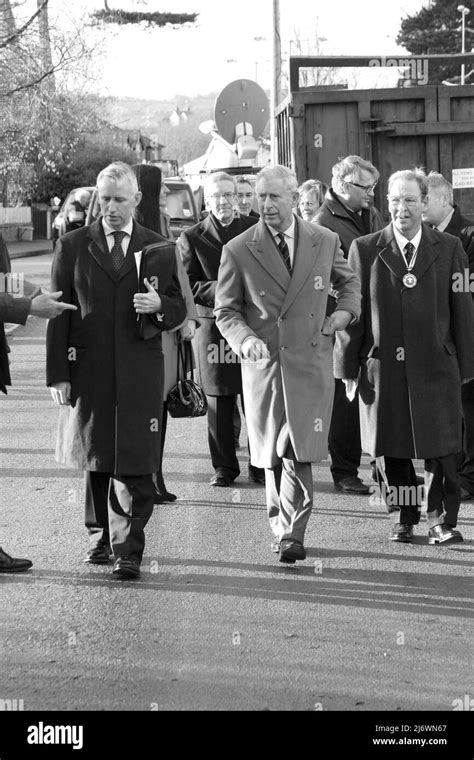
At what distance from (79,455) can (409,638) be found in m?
2.06

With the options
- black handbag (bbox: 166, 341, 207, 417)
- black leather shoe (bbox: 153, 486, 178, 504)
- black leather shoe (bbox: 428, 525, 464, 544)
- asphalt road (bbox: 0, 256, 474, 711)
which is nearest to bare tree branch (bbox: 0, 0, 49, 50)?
asphalt road (bbox: 0, 256, 474, 711)

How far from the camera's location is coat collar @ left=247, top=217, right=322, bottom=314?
286 inches

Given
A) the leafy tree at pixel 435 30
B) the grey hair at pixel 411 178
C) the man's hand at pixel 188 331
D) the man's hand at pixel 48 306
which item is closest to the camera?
the man's hand at pixel 48 306

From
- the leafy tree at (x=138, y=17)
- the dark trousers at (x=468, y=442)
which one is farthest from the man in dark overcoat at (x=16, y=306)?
the leafy tree at (x=138, y=17)

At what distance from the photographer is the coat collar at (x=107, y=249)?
7.04 metres

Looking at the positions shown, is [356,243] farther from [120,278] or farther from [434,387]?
[120,278]

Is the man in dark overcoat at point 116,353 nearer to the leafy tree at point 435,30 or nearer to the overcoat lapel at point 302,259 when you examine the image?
the overcoat lapel at point 302,259

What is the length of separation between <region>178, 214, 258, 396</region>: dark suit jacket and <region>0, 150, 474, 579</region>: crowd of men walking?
4.98 ft

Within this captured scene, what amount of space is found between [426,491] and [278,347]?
1305 mm

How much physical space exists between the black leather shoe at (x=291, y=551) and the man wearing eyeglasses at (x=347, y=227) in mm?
2017

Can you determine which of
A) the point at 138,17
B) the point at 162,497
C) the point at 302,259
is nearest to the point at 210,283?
the point at 162,497

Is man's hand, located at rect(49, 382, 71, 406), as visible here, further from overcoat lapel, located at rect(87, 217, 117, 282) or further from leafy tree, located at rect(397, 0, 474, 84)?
leafy tree, located at rect(397, 0, 474, 84)

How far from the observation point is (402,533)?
784 centimetres

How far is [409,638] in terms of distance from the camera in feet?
19.7
